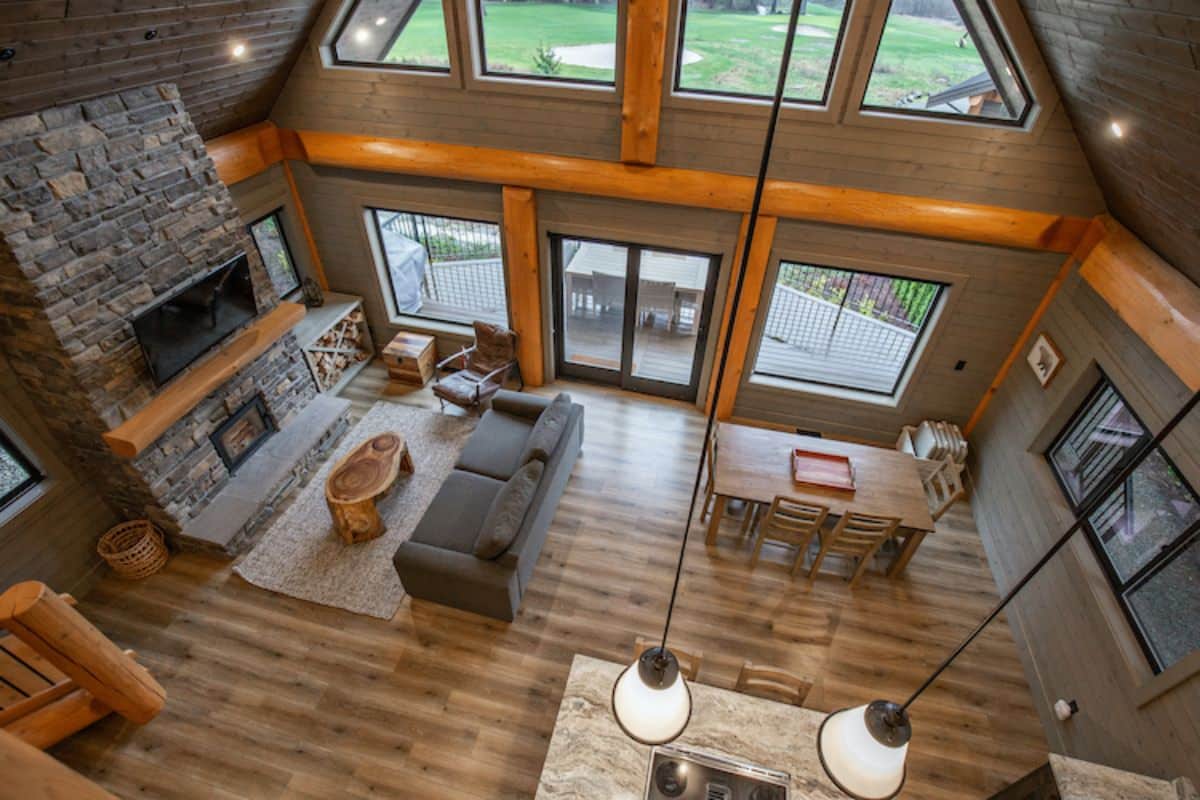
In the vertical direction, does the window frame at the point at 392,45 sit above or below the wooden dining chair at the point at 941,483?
above

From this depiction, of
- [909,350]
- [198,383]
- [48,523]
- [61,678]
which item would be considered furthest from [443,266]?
[909,350]

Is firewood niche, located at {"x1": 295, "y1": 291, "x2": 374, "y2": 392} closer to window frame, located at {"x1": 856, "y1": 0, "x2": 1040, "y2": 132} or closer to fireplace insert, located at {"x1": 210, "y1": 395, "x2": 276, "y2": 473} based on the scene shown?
fireplace insert, located at {"x1": 210, "y1": 395, "x2": 276, "y2": 473}

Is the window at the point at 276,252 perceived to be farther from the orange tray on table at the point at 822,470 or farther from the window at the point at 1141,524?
the window at the point at 1141,524

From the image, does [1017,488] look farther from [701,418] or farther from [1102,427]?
[701,418]

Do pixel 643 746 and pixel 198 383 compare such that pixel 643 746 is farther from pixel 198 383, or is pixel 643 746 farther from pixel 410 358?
pixel 410 358

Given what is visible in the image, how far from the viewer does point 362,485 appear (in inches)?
189

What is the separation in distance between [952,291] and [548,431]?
3685 mm

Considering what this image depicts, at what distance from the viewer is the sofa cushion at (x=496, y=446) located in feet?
16.6

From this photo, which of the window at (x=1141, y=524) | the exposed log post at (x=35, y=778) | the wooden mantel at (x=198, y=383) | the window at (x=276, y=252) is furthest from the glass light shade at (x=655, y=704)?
the window at (x=276, y=252)

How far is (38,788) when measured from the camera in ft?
5.29

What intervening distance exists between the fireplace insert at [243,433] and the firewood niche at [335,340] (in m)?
0.76

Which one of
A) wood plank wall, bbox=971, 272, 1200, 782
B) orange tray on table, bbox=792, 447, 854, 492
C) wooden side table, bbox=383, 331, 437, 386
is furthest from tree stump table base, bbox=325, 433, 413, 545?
wood plank wall, bbox=971, 272, 1200, 782

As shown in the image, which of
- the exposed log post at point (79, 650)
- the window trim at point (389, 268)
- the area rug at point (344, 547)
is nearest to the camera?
the exposed log post at point (79, 650)

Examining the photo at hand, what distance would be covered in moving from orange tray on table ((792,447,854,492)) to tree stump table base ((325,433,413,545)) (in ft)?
11.0
